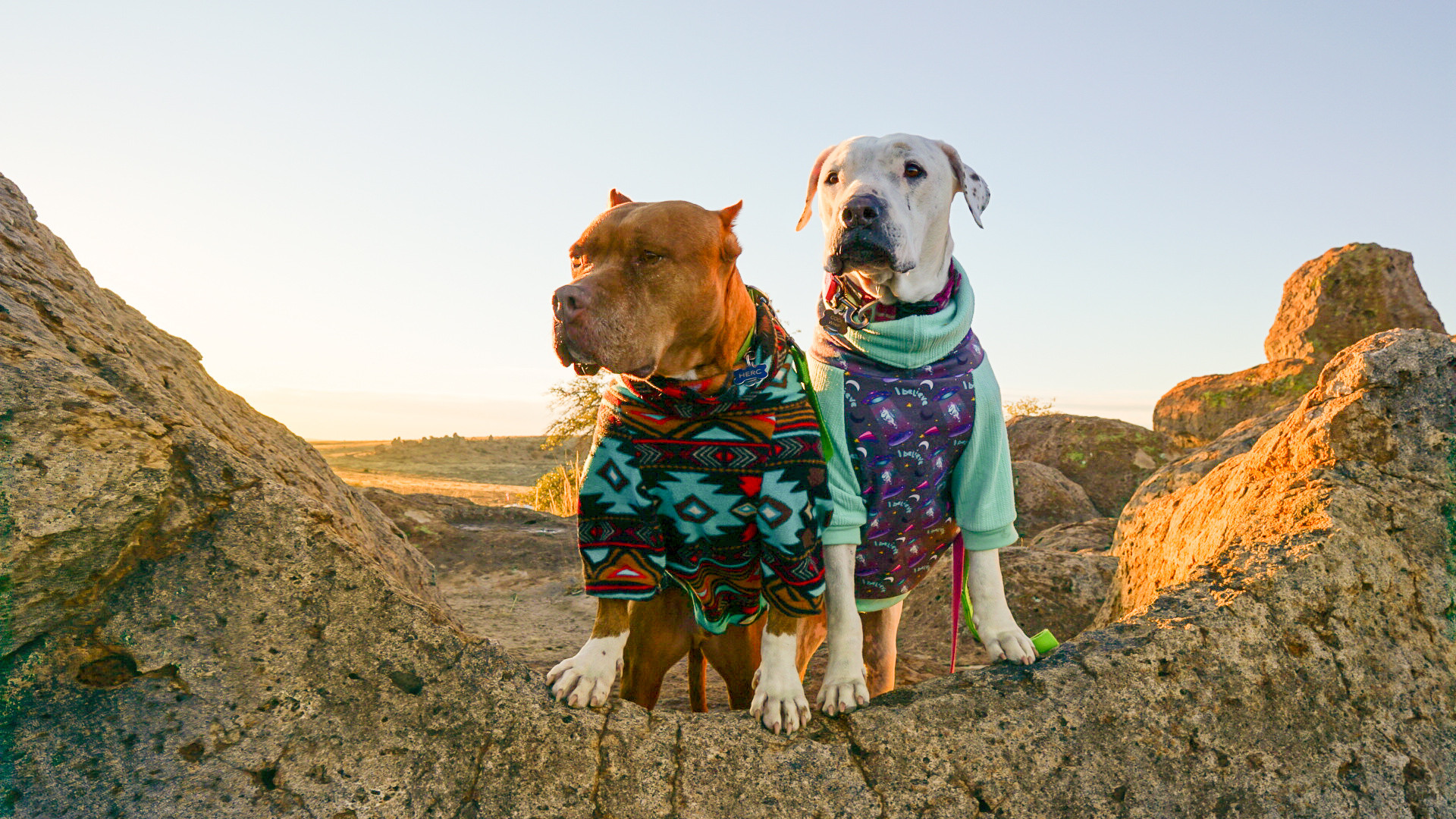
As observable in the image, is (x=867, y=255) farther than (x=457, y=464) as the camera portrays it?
No

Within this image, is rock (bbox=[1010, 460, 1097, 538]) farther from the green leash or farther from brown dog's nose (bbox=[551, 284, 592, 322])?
brown dog's nose (bbox=[551, 284, 592, 322])

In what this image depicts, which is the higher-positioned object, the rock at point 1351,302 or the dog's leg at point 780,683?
the rock at point 1351,302

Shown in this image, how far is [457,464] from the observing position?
25.8m

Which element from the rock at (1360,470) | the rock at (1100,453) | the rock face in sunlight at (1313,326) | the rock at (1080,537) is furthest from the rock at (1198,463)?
the rock face in sunlight at (1313,326)

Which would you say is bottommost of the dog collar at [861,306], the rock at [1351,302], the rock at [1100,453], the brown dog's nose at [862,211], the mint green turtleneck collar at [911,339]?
the rock at [1100,453]

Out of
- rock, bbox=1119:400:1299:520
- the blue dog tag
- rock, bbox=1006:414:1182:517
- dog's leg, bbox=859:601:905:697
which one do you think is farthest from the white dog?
rock, bbox=1006:414:1182:517

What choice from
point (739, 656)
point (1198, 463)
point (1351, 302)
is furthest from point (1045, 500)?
point (739, 656)

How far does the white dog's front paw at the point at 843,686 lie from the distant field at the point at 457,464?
13.8m

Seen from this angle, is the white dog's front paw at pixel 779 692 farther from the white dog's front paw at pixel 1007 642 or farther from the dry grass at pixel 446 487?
the dry grass at pixel 446 487

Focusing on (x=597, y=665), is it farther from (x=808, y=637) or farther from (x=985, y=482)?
(x=985, y=482)

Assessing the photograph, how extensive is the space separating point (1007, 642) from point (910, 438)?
29.7 inches

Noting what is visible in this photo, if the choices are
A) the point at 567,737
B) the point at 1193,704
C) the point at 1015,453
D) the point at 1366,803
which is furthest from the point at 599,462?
the point at 1015,453

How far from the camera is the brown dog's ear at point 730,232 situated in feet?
9.46

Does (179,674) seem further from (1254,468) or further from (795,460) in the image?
(1254,468)
